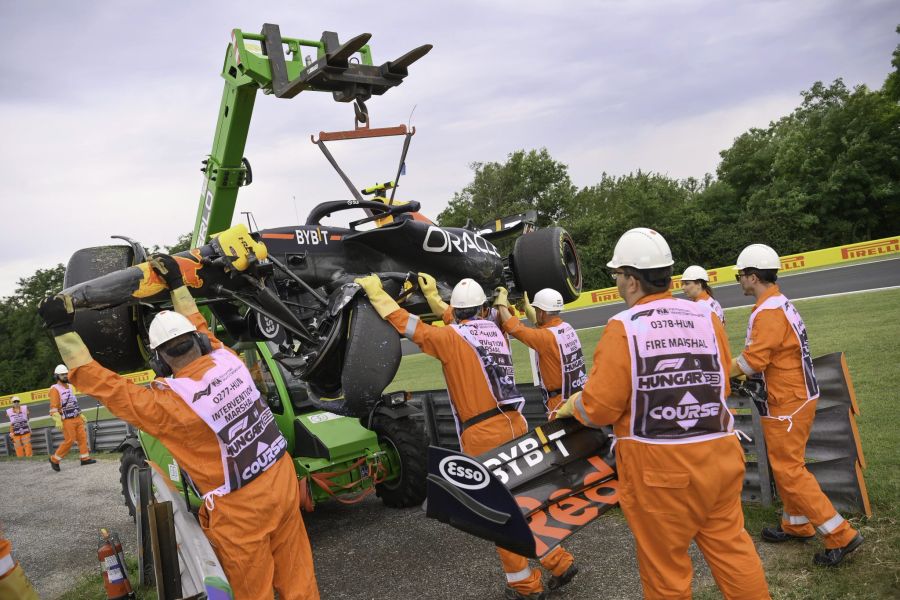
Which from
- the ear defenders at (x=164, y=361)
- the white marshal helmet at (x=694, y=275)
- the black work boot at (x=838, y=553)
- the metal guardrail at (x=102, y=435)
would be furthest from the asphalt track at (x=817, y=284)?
the ear defenders at (x=164, y=361)

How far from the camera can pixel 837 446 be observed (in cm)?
480

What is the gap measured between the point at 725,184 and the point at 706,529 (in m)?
40.9

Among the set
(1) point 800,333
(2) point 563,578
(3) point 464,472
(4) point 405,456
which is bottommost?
(2) point 563,578

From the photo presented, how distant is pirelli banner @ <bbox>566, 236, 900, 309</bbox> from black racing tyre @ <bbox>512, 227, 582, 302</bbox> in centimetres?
1855

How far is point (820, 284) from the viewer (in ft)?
65.1

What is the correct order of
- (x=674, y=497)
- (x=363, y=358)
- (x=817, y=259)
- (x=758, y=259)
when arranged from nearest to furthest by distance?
(x=674, y=497) < (x=363, y=358) < (x=758, y=259) < (x=817, y=259)

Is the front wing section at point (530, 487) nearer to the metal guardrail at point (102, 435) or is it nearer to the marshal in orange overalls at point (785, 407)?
the marshal in orange overalls at point (785, 407)

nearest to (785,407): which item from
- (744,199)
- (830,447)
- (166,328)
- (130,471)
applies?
(830,447)

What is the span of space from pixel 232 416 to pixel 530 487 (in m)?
1.66

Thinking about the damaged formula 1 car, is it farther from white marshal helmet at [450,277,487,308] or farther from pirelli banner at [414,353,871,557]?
pirelli banner at [414,353,871,557]

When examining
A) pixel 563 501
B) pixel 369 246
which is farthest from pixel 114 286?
pixel 563 501

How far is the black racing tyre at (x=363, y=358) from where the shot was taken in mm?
4039

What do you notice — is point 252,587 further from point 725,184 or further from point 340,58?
point 725,184

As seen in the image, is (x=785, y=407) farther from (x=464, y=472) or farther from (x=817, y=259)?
(x=817, y=259)
